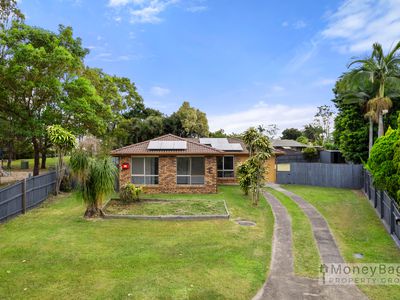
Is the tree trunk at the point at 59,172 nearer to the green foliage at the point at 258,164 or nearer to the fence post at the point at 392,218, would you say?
the green foliage at the point at 258,164

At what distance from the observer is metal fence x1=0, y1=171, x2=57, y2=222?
11.5 meters

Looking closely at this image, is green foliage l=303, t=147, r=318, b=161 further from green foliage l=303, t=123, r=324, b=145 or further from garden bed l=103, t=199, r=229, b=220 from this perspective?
green foliage l=303, t=123, r=324, b=145

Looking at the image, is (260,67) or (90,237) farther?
(260,67)

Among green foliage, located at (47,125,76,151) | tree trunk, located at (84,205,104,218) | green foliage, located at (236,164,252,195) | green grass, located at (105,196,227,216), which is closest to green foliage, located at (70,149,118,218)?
tree trunk, located at (84,205,104,218)

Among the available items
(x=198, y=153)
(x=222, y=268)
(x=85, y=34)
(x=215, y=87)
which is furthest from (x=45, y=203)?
(x=215, y=87)

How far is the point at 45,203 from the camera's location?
1550cm

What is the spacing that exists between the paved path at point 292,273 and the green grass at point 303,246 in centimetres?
16

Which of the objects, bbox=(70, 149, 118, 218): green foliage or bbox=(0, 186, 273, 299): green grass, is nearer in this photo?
bbox=(0, 186, 273, 299): green grass

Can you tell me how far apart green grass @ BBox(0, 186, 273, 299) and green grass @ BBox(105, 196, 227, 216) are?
→ 1247 mm

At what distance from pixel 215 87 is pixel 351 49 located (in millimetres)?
14194

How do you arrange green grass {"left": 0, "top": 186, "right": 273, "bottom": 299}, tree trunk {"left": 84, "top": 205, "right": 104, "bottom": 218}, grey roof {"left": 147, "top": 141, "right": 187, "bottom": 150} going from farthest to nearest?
grey roof {"left": 147, "top": 141, "right": 187, "bottom": 150} → tree trunk {"left": 84, "top": 205, "right": 104, "bottom": 218} → green grass {"left": 0, "top": 186, "right": 273, "bottom": 299}

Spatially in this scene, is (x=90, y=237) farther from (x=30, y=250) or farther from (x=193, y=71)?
(x=193, y=71)

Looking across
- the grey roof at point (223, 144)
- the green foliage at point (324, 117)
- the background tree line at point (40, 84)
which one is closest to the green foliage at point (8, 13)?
the background tree line at point (40, 84)

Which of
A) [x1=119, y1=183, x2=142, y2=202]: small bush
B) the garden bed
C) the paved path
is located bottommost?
the paved path
